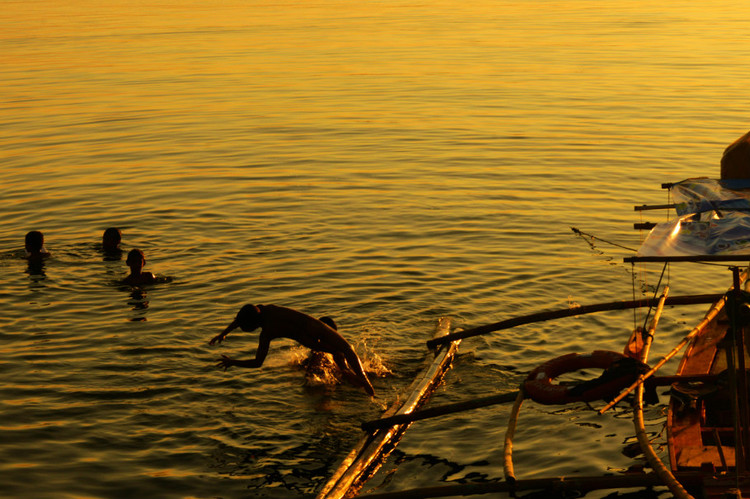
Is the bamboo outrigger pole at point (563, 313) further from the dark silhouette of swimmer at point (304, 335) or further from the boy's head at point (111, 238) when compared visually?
the boy's head at point (111, 238)

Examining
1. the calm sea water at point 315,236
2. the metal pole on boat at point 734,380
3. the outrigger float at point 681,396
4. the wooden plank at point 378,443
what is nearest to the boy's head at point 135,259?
the calm sea water at point 315,236

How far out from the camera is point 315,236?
1995 cm

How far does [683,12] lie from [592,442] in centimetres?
6516

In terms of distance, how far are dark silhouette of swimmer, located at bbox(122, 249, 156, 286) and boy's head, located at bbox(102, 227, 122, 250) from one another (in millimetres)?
1663

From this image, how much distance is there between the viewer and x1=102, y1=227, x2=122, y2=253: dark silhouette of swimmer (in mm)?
18109

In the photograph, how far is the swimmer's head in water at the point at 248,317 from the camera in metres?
11.7

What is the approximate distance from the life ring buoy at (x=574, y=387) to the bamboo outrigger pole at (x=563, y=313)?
9.48 ft

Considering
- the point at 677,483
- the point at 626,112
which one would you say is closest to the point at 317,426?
the point at 677,483

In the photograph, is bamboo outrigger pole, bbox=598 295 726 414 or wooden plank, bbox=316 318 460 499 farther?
wooden plank, bbox=316 318 460 499

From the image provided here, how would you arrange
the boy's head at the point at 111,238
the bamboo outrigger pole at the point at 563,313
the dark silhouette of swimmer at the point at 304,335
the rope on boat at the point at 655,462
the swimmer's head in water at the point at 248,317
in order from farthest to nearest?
the boy's head at the point at 111,238
the bamboo outrigger pole at the point at 563,313
the dark silhouette of swimmer at the point at 304,335
the swimmer's head in water at the point at 248,317
the rope on boat at the point at 655,462

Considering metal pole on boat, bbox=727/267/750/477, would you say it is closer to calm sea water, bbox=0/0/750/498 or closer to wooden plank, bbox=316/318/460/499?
calm sea water, bbox=0/0/750/498

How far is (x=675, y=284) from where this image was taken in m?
16.7

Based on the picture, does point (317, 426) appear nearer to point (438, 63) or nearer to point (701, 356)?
point (701, 356)

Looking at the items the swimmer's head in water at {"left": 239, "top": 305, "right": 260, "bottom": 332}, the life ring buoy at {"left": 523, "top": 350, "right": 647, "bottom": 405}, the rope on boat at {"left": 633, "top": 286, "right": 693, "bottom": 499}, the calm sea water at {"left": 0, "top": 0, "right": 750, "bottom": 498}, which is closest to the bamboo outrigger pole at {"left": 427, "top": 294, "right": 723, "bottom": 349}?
the calm sea water at {"left": 0, "top": 0, "right": 750, "bottom": 498}
